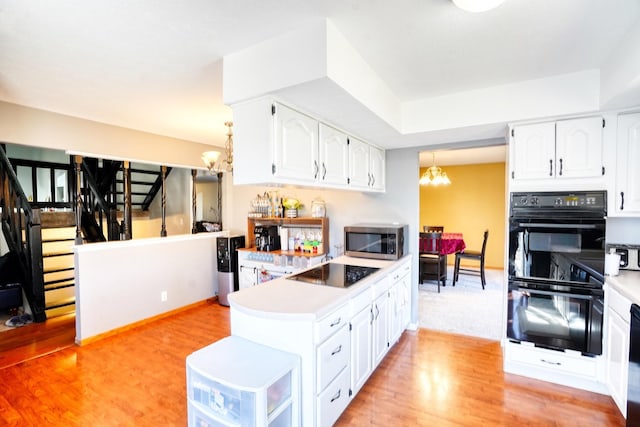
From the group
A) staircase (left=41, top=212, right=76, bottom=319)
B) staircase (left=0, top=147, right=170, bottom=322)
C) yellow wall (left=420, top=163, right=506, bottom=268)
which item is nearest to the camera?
staircase (left=0, top=147, right=170, bottom=322)

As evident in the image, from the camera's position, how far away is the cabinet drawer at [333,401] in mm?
1739

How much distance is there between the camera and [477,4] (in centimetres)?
139

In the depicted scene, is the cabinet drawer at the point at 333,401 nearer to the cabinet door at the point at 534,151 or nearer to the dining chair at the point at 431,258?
the cabinet door at the point at 534,151

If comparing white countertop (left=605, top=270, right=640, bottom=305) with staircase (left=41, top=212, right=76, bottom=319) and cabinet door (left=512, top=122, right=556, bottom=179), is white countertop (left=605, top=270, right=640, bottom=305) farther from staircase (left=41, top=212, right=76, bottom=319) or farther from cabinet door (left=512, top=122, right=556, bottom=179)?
staircase (left=41, top=212, right=76, bottom=319)

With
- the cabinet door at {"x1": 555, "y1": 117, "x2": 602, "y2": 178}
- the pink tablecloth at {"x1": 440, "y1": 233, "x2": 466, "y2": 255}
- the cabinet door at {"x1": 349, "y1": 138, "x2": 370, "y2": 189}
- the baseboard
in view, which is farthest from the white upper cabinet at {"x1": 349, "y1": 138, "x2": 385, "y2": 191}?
the baseboard

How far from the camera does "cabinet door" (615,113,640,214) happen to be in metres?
2.27

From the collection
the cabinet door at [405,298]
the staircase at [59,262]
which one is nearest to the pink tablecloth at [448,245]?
the cabinet door at [405,298]

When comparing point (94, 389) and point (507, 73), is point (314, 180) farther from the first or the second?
point (94, 389)

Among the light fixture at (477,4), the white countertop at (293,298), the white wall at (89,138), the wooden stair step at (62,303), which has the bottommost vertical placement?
the wooden stair step at (62,303)

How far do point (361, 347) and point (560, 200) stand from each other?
2.00m

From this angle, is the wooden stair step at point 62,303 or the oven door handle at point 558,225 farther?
the wooden stair step at point 62,303

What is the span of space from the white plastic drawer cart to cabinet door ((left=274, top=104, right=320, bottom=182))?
1070 mm

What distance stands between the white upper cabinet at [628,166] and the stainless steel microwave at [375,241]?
1.74 metres

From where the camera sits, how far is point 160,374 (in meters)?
2.65
